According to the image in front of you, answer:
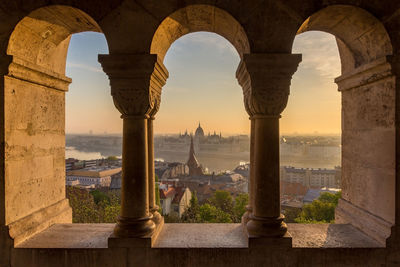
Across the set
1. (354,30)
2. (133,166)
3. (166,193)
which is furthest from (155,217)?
(166,193)

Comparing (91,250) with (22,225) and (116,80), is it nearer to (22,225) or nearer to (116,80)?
(22,225)

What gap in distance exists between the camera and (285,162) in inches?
3969

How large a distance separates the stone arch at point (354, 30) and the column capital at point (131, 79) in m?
2.76

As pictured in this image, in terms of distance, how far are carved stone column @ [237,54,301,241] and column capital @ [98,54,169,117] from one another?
5.38 feet

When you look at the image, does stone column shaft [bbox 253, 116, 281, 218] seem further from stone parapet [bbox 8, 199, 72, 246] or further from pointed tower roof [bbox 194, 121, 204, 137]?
pointed tower roof [bbox 194, 121, 204, 137]

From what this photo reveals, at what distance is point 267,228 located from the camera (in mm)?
4348

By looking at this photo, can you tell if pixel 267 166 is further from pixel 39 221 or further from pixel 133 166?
pixel 39 221

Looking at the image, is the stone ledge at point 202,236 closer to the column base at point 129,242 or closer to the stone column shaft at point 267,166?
the column base at point 129,242

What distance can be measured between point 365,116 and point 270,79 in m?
2.20

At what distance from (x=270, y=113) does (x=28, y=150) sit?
4453mm

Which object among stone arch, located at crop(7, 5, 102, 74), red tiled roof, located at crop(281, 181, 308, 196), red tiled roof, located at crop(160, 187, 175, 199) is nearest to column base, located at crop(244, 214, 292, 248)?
stone arch, located at crop(7, 5, 102, 74)

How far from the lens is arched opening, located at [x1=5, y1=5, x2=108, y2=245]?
443 cm

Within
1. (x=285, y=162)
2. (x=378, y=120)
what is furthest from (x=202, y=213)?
(x=285, y=162)

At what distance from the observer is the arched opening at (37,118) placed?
443 centimetres
